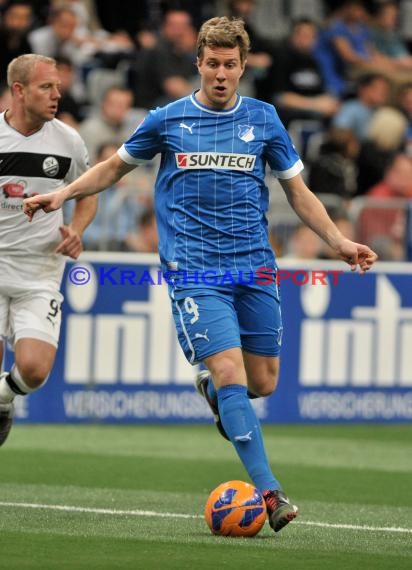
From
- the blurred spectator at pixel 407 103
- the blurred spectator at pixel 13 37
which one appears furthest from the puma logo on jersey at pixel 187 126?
the blurred spectator at pixel 407 103

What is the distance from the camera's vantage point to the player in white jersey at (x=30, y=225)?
9305mm

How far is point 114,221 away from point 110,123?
221cm

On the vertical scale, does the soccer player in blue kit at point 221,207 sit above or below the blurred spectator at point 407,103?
below

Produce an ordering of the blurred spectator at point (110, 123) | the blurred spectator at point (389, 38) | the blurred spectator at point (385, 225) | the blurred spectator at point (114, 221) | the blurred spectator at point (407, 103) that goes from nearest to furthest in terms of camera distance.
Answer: the blurred spectator at point (114, 221), the blurred spectator at point (385, 225), the blurred spectator at point (110, 123), the blurred spectator at point (407, 103), the blurred spectator at point (389, 38)

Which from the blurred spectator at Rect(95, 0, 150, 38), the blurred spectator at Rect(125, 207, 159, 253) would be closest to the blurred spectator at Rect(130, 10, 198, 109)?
the blurred spectator at Rect(95, 0, 150, 38)

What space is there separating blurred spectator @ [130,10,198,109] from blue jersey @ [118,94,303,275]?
9377 mm

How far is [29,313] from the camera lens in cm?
938

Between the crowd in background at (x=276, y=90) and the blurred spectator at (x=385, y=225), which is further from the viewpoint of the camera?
the blurred spectator at (x=385, y=225)

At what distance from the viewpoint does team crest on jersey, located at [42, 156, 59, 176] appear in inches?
371

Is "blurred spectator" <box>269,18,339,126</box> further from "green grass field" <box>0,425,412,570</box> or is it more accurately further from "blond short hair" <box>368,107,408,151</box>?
"green grass field" <box>0,425,412,570</box>

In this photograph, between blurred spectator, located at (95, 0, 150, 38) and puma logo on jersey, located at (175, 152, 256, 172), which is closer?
puma logo on jersey, located at (175, 152, 256, 172)

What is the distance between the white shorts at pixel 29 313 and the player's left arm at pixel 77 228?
0.43 meters


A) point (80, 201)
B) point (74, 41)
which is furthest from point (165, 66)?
point (80, 201)

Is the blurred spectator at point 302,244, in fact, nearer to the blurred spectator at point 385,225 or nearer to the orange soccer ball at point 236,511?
the blurred spectator at point 385,225
